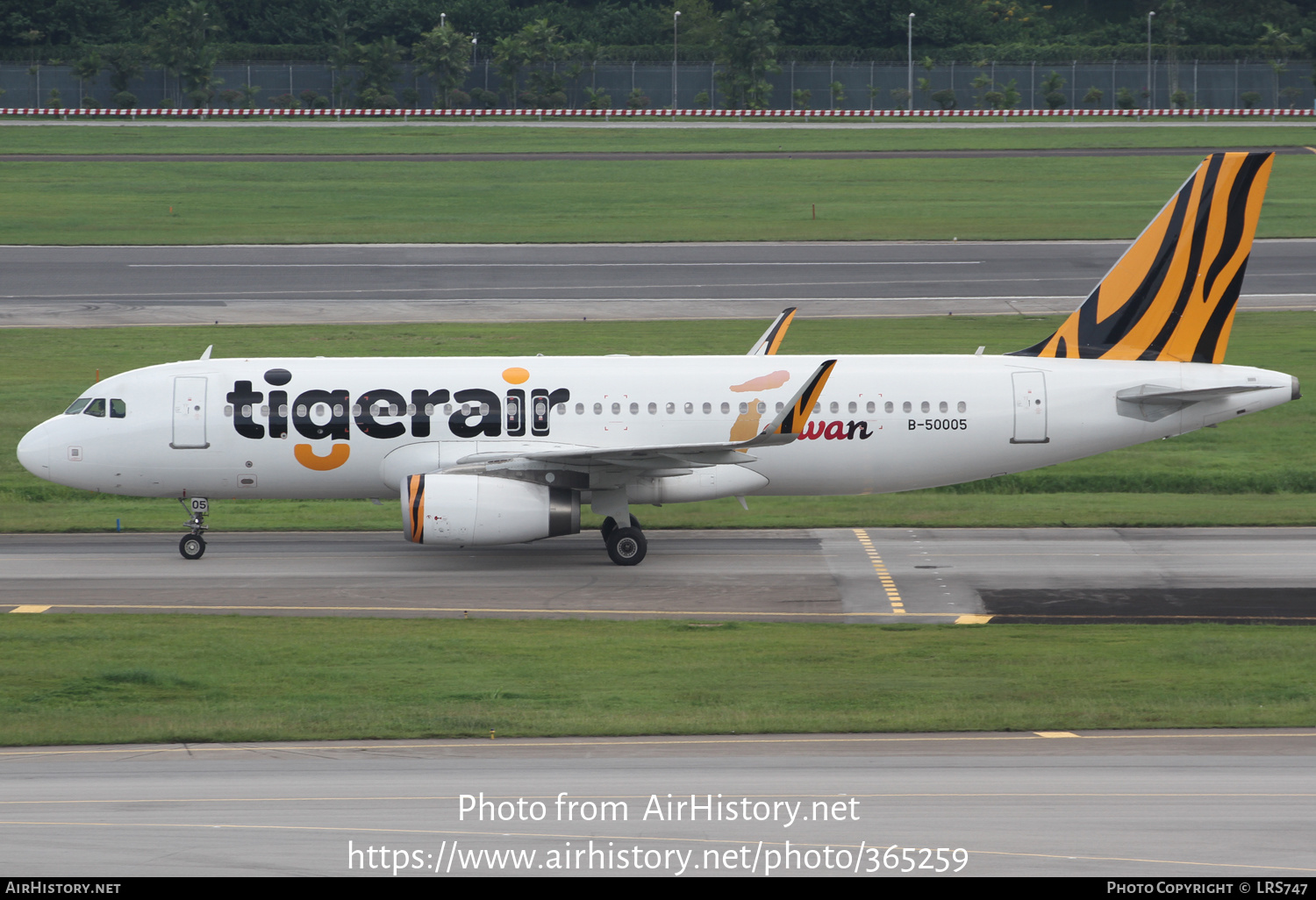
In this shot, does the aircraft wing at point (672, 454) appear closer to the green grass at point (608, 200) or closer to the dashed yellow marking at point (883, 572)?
the dashed yellow marking at point (883, 572)

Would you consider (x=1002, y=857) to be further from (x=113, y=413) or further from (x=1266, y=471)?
(x=1266, y=471)

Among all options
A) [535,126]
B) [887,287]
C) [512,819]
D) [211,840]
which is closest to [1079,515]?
[512,819]

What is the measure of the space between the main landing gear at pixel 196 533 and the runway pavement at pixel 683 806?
12.5 m

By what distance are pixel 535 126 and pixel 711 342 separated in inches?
2848

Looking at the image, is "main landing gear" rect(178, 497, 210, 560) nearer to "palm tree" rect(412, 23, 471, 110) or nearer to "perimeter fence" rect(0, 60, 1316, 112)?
"palm tree" rect(412, 23, 471, 110)

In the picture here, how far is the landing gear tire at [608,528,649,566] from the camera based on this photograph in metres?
30.4

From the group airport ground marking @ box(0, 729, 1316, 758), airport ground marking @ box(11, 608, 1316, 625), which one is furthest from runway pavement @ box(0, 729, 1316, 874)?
airport ground marking @ box(11, 608, 1316, 625)

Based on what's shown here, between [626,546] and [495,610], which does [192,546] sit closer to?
[495,610]

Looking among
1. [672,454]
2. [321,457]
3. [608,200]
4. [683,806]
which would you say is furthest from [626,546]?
[608,200]

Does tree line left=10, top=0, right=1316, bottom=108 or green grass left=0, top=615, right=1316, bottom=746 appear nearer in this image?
green grass left=0, top=615, right=1316, bottom=746

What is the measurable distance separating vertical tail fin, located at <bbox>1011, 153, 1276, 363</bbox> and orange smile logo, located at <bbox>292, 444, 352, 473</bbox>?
15.6m

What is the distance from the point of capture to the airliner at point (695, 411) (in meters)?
31.0

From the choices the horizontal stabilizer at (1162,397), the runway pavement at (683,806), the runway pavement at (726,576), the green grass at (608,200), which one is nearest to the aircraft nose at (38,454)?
the runway pavement at (726,576)

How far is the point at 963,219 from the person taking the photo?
79.2 meters
